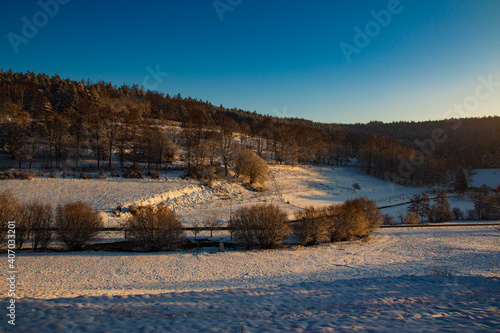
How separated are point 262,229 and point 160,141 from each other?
31262 millimetres

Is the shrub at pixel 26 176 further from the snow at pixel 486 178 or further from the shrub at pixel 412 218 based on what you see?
the snow at pixel 486 178

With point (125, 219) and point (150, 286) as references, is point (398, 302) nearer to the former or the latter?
point (150, 286)

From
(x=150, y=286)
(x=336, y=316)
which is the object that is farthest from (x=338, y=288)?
(x=150, y=286)

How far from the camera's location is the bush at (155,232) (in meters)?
18.9

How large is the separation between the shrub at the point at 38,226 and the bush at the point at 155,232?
5.98m

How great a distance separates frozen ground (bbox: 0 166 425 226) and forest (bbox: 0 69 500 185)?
6351 millimetres

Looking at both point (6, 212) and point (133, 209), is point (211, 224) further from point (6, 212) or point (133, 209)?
point (6, 212)

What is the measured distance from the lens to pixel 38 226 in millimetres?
17734

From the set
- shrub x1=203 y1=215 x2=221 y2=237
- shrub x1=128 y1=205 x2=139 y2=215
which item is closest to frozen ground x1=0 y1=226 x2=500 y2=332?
shrub x1=203 y1=215 x2=221 y2=237

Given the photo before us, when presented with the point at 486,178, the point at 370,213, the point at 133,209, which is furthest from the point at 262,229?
the point at 486,178

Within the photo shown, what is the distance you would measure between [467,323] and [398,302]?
2339 millimetres

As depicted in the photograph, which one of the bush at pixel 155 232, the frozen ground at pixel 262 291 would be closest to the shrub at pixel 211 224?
the bush at pixel 155 232

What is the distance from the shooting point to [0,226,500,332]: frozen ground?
7.07m

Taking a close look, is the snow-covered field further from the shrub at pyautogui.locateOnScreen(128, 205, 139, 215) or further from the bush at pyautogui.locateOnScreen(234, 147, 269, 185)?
the bush at pyautogui.locateOnScreen(234, 147, 269, 185)
